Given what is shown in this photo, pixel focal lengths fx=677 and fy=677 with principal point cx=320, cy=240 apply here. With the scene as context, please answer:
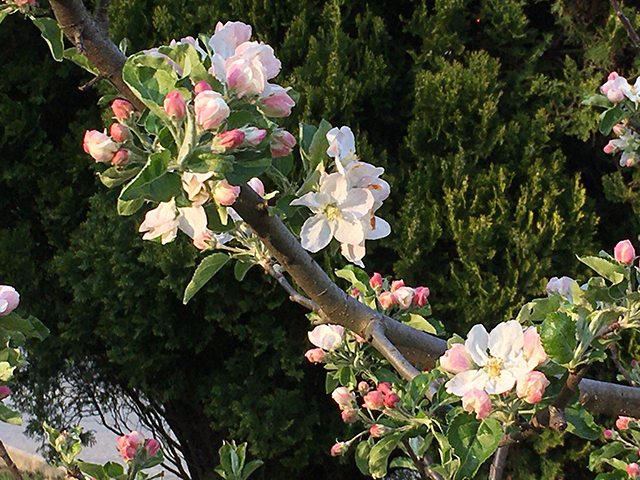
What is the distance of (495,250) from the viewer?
328 centimetres

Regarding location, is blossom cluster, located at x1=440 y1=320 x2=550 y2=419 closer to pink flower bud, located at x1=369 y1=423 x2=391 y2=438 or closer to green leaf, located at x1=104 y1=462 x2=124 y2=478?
pink flower bud, located at x1=369 y1=423 x2=391 y2=438

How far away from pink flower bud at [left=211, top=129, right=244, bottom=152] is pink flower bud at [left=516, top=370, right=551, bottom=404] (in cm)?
47

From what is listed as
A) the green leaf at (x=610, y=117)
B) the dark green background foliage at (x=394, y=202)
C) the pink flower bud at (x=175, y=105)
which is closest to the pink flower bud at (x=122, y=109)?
the pink flower bud at (x=175, y=105)

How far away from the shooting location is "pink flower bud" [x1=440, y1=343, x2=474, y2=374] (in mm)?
962

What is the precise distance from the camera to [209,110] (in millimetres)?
729

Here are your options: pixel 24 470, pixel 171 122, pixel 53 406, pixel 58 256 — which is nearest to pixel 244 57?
pixel 171 122

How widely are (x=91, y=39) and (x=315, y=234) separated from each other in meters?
0.38

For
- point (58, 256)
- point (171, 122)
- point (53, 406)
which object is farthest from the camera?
point (53, 406)

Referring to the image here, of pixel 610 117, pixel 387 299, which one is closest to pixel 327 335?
pixel 387 299

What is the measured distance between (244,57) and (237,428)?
304 cm

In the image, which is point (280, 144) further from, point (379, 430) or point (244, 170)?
point (379, 430)

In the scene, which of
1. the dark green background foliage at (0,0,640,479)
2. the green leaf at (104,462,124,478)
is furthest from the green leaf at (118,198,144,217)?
the dark green background foliage at (0,0,640,479)

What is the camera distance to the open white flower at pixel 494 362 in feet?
2.98

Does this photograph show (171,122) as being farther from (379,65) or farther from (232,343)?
(232,343)
